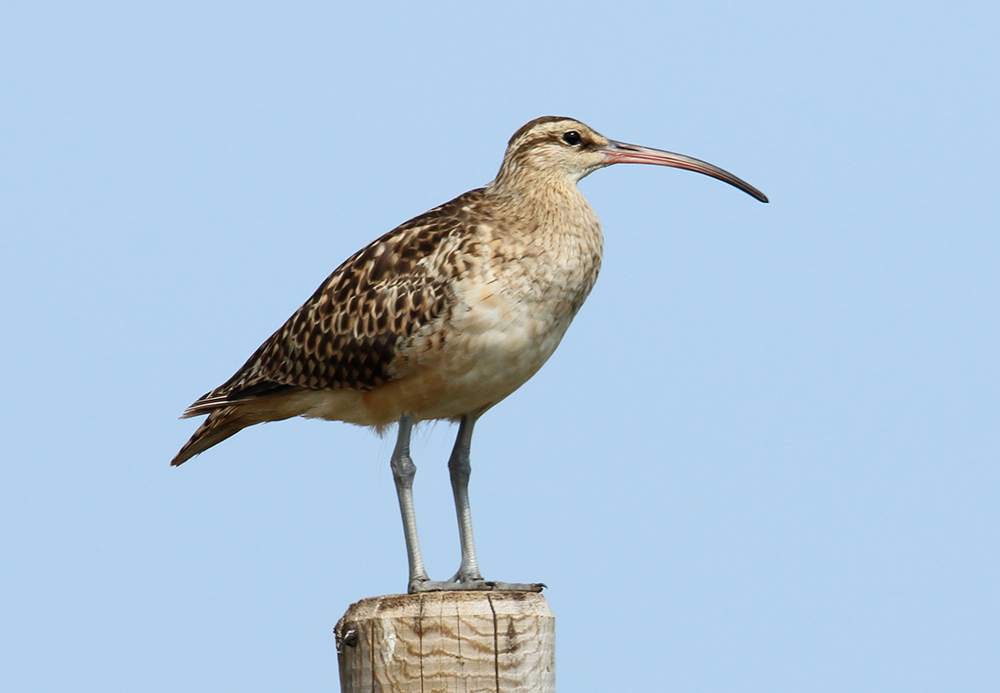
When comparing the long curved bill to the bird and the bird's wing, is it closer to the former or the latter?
the bird

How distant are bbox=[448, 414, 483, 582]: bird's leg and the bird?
11 millimetres

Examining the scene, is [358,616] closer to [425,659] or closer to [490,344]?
[425,659]

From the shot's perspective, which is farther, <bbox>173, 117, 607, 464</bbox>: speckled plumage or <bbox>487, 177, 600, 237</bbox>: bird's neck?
<bbox>487, 177, 600, 237</bbox>: bird's neck

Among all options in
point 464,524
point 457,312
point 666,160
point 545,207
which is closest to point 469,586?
point 464,524

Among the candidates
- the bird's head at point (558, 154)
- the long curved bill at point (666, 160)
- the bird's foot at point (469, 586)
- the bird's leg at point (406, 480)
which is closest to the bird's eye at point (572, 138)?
the bird's head at point (558, 154)

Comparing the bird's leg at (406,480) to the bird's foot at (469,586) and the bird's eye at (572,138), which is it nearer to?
the bird's foot at (469,586)

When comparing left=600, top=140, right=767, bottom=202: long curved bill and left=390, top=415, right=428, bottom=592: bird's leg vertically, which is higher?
left=600, top=140, right=767, bottom=202: long curved bill

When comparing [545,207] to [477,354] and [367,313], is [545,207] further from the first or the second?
[367,313]

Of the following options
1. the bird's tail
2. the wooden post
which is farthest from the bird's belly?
the wooden post

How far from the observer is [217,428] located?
11375 millimetres

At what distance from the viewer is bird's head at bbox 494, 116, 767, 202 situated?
405 inches

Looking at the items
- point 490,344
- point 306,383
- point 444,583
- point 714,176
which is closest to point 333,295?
point 306,383

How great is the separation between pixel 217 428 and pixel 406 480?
7.22 ft

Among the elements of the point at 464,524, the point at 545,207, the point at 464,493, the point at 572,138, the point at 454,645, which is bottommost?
the point at 454,645
